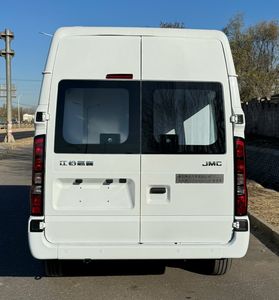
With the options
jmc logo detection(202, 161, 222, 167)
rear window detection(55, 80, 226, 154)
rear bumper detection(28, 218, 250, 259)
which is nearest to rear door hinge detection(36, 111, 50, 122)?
rear window detection(55, 80, 226, 154)

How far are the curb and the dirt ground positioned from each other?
0.10m

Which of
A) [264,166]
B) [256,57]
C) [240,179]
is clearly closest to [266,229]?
[240,179]

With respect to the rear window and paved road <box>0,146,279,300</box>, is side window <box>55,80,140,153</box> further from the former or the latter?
paved road <box>0,146,279,300</box>

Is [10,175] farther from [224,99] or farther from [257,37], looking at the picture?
[257,37]

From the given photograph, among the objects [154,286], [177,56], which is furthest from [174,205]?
[177,56]

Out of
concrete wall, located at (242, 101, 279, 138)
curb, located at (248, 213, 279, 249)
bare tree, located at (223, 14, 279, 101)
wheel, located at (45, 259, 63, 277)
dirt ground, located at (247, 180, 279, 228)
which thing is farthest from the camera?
bare tree, located at (223, 14, 279, 101)

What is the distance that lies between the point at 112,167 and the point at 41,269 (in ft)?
6.11

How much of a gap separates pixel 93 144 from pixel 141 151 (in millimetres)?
448

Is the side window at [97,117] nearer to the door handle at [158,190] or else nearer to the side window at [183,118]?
the side window at [183,118]

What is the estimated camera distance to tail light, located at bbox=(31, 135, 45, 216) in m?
4.65

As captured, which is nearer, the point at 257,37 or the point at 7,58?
the point at 7,58

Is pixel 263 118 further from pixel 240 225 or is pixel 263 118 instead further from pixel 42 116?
pixel 42 116

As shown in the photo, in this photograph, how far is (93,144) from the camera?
472cm

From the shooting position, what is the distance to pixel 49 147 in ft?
15.3
